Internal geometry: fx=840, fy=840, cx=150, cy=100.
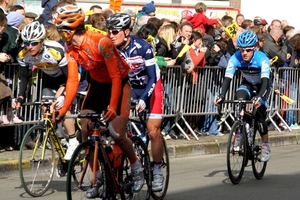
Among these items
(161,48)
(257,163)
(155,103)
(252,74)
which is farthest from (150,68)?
(161,48)

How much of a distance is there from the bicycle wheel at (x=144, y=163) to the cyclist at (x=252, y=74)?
249cm

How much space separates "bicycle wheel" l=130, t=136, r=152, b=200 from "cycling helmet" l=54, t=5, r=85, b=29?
54.6 inches

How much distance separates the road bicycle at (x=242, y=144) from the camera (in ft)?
35.2

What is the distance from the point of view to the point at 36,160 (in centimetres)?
955

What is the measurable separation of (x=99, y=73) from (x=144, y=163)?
117cm

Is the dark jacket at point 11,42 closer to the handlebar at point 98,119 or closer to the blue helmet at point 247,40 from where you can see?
the blue helmet at point 247,40

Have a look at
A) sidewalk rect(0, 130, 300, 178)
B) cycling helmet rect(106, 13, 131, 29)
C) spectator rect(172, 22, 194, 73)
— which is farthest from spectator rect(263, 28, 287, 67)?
cycling helmet rect(106, 13, 131, 29)

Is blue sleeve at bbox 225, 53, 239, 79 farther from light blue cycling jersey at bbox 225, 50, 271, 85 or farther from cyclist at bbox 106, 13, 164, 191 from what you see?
cyclist at bbox 106, 13, 164, 191

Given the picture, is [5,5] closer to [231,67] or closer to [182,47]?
[182,47]

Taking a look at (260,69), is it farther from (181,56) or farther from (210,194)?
(181,56)

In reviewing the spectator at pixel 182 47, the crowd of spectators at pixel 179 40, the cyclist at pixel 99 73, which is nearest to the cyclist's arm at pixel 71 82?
the cyclist at pixel 99 73

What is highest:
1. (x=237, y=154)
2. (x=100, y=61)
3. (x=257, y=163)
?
(x=100, y=61)

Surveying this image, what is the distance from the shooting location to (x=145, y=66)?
9.22 m

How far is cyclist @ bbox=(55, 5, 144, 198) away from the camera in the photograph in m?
7.91
